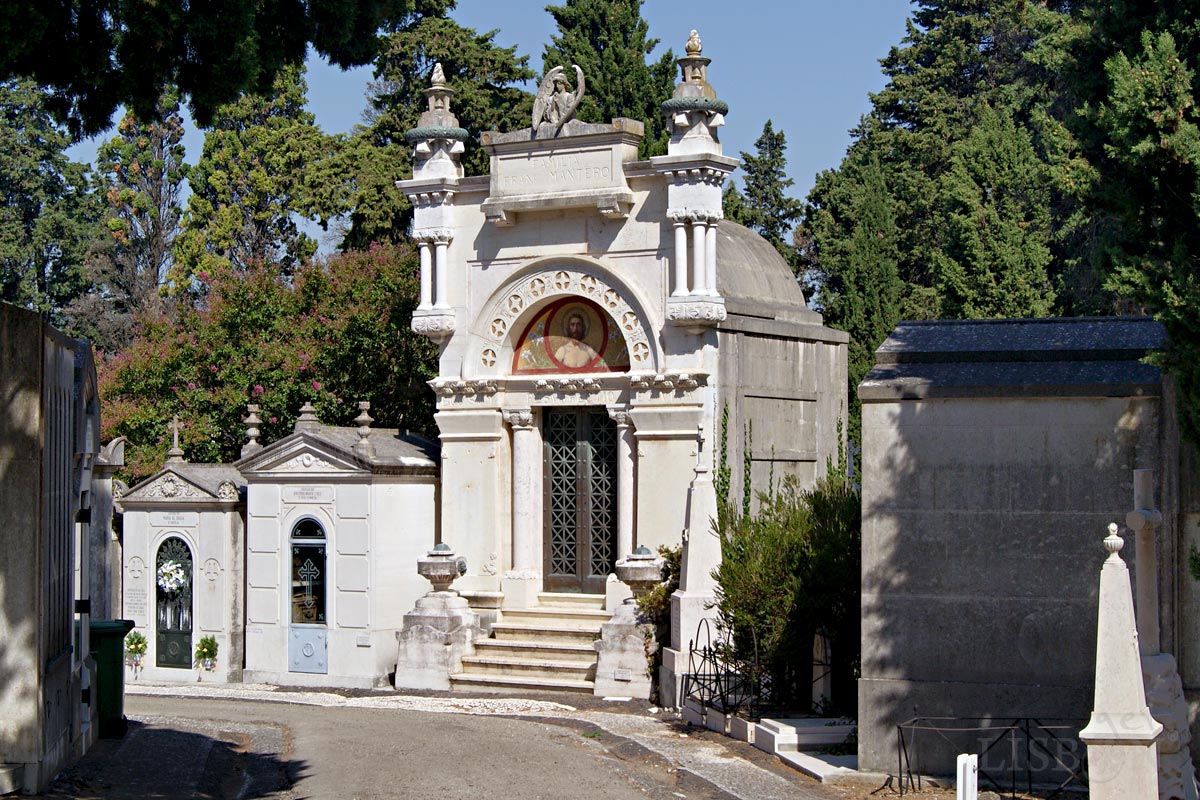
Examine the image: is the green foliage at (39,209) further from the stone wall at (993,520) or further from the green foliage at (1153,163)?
the green foliage at (1153,163)

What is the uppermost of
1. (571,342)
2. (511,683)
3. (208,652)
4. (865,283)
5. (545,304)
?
(865,283)

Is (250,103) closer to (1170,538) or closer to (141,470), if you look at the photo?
(141,470)

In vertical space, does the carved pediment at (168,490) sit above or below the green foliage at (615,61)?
below

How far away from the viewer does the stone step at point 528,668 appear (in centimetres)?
1927

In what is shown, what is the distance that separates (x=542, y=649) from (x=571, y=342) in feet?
13.2

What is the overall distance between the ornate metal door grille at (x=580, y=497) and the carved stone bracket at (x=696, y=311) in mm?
1937

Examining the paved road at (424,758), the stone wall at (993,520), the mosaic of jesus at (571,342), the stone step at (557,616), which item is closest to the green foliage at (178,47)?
the stone wall at (993,520)

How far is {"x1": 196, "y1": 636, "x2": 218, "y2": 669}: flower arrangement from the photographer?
21.6m

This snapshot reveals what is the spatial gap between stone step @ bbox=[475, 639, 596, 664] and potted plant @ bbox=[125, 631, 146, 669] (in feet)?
16.7

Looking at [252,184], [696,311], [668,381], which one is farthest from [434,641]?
[252,184]

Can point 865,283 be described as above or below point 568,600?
above

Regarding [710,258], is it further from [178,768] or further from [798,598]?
[178,768]

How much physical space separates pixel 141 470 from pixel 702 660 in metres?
13.5

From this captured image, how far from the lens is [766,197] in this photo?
116ft
